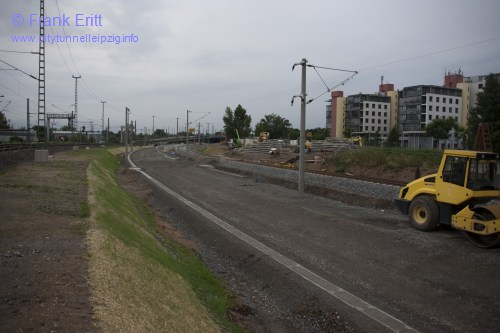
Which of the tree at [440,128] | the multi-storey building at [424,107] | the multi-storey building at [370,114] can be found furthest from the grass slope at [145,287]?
the multi-storey building at [370,114]

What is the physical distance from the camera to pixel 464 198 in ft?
42.8

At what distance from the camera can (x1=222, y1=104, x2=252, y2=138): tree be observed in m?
112

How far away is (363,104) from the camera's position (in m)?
133

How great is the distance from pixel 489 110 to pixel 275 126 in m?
89.9

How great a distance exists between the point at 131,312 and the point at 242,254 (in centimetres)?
680

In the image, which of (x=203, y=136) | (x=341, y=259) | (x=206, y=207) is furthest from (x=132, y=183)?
(x=203, y=136)

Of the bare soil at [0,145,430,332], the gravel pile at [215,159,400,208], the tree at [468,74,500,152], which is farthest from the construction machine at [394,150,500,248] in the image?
the tree at [468,74,500,152]

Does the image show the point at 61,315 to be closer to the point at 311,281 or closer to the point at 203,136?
the point at 311,281

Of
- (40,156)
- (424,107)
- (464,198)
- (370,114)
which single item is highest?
(424,107)

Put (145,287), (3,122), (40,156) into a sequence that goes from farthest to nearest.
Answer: (3,122) < (40,156) < (145,287)

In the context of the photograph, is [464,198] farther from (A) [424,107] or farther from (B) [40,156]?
(A) [424,107]

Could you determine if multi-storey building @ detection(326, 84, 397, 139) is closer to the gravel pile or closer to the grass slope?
the gravel pile

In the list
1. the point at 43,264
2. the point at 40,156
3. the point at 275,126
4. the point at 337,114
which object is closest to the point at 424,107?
the point at 337,114

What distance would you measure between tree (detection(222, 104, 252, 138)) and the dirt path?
9896cm
